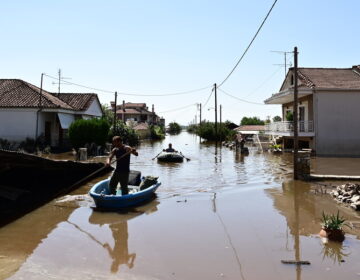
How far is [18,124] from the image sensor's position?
94.2 ft

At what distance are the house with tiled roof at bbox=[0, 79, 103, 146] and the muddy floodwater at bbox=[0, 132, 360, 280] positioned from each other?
59.8 ft

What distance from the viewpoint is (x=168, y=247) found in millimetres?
7055

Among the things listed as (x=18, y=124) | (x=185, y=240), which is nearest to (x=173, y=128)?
(x=18, y=124)

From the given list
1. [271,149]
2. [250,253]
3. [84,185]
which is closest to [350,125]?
[271,149]

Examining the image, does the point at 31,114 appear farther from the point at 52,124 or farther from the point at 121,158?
the point at 121,158

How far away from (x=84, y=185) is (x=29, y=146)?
15.5m

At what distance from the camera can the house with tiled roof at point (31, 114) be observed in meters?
28.6

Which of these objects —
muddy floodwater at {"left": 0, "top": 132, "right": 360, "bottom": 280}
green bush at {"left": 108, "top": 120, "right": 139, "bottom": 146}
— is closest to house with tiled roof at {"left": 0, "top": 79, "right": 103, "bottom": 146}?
green bush at {"left": 108, "top": 120, "right": 139, "bottom": 146}

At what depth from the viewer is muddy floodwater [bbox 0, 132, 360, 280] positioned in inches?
231

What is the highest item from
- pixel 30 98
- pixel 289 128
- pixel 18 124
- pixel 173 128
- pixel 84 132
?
pixel 173 128

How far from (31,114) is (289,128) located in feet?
65.5

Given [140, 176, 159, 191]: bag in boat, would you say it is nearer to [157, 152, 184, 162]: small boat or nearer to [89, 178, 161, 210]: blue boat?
[89, 178, 161, 210]: blue boat

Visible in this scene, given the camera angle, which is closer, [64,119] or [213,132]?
[64,119]

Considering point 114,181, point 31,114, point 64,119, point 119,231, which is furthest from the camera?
point 64,119
